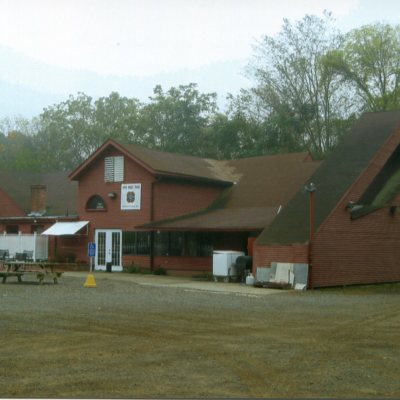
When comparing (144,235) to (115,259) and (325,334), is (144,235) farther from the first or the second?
(325,334)

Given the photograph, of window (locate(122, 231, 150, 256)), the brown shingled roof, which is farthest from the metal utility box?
window (locate(122, 231, 150, 256))

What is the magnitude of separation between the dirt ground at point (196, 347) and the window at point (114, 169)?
47.1 ft

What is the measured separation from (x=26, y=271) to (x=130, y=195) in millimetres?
8085

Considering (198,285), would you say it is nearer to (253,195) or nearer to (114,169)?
(253,195)

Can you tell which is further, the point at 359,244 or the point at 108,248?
the point at 108,248

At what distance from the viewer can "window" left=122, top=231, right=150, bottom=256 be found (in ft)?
102

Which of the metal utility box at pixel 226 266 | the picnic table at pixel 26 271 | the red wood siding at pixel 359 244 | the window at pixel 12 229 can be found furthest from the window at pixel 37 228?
the red wood siding at pixel 359 244

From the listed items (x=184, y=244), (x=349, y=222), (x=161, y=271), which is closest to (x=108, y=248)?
(x=161, y=271)

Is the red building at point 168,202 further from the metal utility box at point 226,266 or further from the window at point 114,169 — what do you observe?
the metal utility box at point 226,266

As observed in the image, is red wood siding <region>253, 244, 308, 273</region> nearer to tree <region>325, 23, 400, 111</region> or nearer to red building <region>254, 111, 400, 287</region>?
red building <region>254, 111, 400, 287</region>

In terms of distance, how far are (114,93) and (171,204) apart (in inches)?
1833

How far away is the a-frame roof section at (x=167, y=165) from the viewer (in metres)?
31.0

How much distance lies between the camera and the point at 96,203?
110 ft

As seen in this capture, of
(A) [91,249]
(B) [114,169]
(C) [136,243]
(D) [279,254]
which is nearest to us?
(D) [279,254]
